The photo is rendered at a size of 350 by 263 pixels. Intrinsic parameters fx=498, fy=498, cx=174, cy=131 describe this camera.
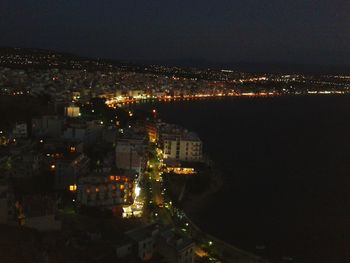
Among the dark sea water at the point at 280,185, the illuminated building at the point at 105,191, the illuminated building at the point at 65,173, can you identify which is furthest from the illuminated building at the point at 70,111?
the illuminated building at the point at 105,191

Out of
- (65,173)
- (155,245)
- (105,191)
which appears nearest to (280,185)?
(105,191)

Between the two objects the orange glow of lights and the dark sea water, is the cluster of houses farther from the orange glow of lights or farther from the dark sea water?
the orange glow of lights

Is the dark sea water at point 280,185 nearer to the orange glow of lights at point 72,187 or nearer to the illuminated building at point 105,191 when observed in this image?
the illuminated building at point 105,191

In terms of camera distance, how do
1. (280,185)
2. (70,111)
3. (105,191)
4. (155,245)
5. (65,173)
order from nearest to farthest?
(155,245) → (105,191) → (65,173) → (280,185) → (70,111)

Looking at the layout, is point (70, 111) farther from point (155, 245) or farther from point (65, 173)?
point (155, 245)

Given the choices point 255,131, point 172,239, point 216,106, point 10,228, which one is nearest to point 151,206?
point 172,239

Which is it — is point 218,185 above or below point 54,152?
below

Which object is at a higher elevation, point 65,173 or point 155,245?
point 65,173

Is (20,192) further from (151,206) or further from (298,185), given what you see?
(298,185)
